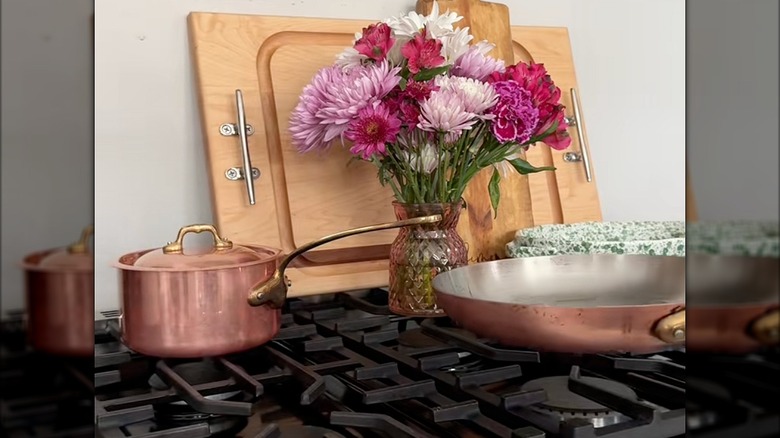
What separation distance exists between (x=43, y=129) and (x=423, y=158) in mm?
656

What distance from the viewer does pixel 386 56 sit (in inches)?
30.6

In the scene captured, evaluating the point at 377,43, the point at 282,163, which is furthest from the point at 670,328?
the point at 282,163

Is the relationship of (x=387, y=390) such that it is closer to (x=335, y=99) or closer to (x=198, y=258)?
(x=198, y=258)

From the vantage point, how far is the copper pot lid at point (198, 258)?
63 cm

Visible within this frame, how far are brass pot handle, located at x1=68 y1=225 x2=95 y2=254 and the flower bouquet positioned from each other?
0.60m

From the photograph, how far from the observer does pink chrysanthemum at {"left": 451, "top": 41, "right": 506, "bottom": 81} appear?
2.69ft

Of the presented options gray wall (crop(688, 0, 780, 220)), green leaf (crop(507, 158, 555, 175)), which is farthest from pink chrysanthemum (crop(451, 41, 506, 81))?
gray wall (crop(688, 0, 780, 220))

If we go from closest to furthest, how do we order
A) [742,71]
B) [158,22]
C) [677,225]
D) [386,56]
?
[742,71] → [386,56] → [158,22] → [677,225]

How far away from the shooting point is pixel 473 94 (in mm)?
754

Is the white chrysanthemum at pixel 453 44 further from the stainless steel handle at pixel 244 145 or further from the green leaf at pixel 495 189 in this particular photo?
the stainless steel handle at pixel 244 145

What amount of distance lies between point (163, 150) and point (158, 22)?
0.16 m

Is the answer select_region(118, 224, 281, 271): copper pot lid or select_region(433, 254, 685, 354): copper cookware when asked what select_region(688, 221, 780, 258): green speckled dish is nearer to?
select_region(433, 254, 685, 354): copper cookware

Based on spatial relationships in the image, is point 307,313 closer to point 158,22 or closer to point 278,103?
point 278,103

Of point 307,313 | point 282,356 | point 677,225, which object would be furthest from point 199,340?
point 677,225
